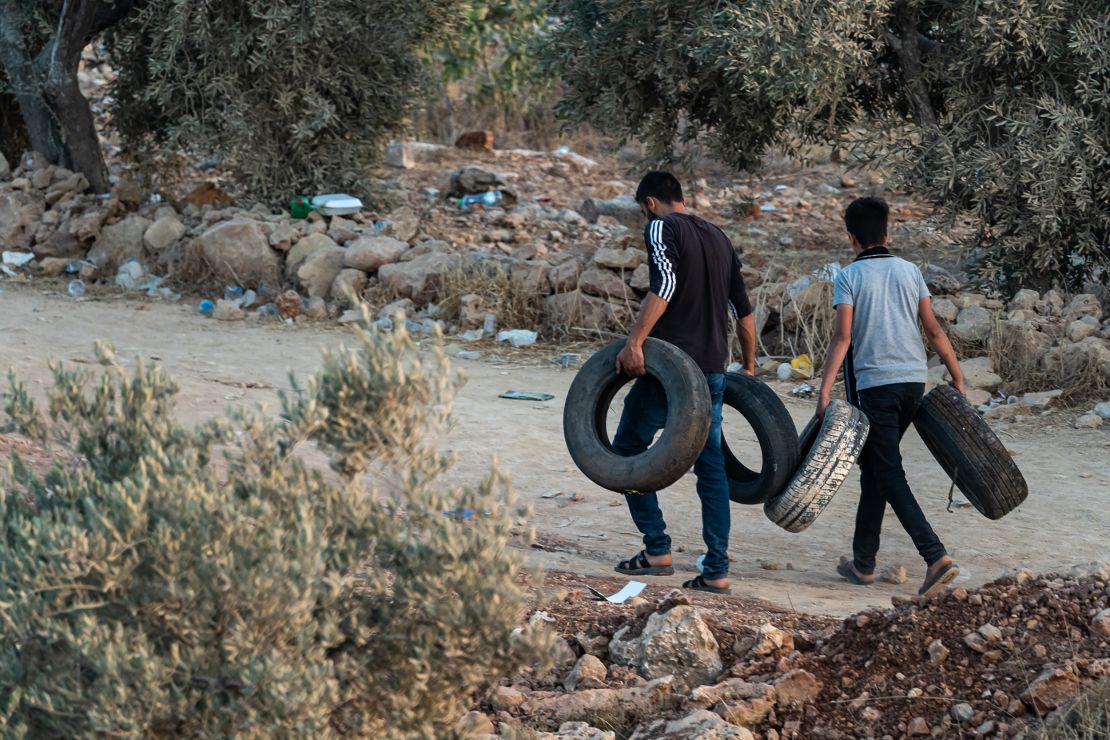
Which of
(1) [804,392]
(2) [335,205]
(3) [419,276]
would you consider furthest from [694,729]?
(2) [335,205]

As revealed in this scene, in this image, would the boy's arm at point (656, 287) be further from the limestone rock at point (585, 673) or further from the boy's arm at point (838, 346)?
the limestone rock at point (585, 673)

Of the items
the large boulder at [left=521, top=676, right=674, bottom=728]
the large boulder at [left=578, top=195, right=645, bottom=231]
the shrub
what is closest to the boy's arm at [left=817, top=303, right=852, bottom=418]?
the large boulder at [left=521, top=676, right=674, bottom=728]

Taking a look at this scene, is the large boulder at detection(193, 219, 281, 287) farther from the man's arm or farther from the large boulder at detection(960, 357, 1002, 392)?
the man's arm

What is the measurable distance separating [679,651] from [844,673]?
21.1 inches

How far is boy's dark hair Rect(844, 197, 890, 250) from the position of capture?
568cm

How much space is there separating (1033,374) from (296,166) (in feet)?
27.5

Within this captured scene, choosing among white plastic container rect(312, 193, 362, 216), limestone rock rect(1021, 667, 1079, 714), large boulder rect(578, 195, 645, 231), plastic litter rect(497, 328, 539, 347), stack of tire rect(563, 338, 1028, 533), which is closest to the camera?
limestone rock rect(1021, 667, 1079, 714)

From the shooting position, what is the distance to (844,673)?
4.11m

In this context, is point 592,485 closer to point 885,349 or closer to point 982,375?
point 885,349

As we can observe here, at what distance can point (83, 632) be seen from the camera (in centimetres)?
260

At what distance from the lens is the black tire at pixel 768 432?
5723 millimetres

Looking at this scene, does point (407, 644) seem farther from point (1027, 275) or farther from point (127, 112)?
point (127, 112)

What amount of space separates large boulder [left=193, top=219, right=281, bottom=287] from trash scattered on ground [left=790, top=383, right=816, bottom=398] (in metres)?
5.48

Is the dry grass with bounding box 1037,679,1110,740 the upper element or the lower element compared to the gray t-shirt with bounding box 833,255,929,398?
lower
